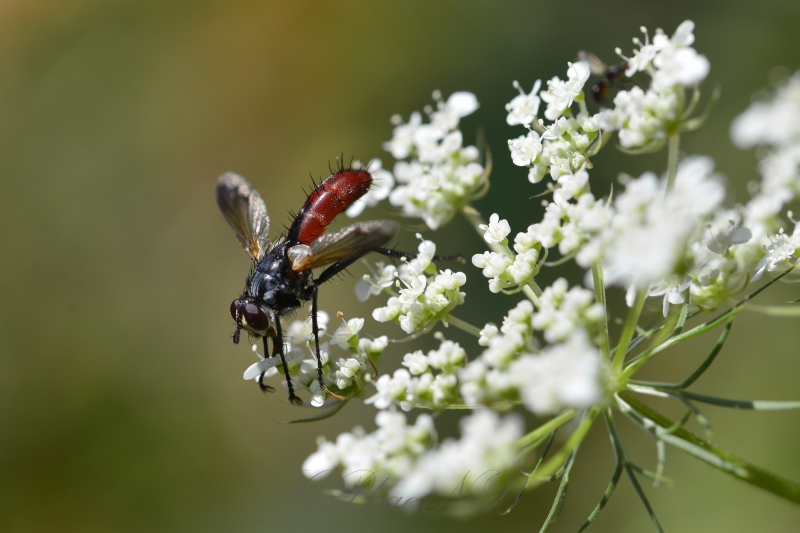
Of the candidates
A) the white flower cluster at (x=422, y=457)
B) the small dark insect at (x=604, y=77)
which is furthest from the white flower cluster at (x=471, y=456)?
the small dark insect at (x=604, y=77)

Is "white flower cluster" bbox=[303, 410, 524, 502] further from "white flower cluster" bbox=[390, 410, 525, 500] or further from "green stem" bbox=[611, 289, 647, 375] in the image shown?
"green stem" bbox=[611, 289, 647, 375]

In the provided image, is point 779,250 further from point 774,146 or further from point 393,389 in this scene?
point 393,389

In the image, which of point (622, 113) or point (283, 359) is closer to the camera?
point (622, 113)

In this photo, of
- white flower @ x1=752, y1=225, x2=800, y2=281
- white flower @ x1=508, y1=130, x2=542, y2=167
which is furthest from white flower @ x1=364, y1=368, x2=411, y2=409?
white flower @ x1=752, y1=225, x2=800, y2=281

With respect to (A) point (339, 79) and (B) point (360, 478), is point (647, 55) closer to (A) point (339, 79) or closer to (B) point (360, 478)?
(B) point (360, 478)

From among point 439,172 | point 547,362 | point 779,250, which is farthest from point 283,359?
point 779,250

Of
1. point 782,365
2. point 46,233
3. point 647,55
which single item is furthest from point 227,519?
point 647,55
